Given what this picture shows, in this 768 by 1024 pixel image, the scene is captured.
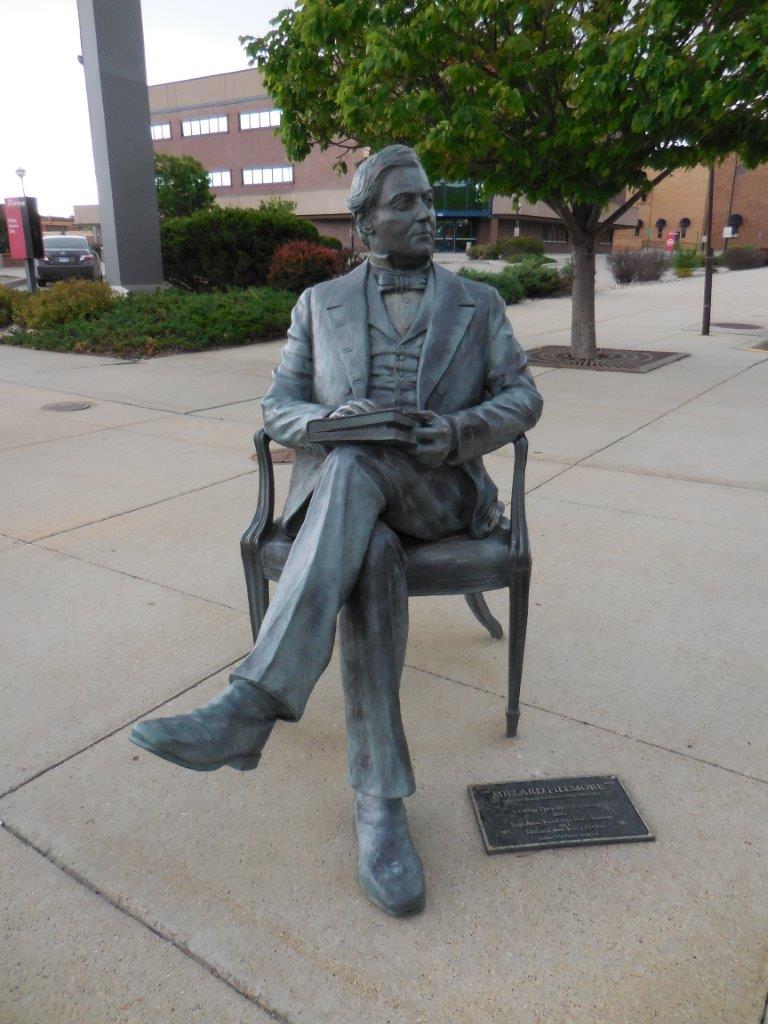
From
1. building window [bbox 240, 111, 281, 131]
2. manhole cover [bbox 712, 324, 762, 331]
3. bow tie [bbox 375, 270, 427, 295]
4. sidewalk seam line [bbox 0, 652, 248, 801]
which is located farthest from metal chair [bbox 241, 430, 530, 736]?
building window [bbox 240, 111, 281, 131]

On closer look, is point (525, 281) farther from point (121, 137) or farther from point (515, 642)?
point (515, 642)

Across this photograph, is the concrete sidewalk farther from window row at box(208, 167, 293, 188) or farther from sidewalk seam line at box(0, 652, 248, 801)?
window row at box(208, 167, 293, 188)

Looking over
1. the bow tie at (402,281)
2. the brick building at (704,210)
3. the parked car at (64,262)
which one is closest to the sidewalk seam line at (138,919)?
the bow tie at (402,281)

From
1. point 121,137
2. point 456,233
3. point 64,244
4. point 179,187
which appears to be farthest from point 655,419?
point 456,233

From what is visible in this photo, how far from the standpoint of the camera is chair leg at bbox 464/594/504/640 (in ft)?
11.0

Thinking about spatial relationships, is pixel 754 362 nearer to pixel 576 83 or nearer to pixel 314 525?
pixel 576 83

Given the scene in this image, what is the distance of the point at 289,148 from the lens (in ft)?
33.8

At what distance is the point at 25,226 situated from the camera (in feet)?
53.7

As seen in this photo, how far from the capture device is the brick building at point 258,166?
178 feet

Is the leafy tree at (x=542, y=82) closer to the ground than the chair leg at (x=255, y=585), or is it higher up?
higher up

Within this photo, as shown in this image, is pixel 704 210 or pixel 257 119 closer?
pixel 257 119

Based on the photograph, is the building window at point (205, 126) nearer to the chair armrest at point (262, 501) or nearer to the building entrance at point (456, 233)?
the building entrance at point (456, 233)

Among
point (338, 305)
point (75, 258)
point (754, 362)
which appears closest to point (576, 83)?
point (754, 362)

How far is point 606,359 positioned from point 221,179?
56255 millimetres
